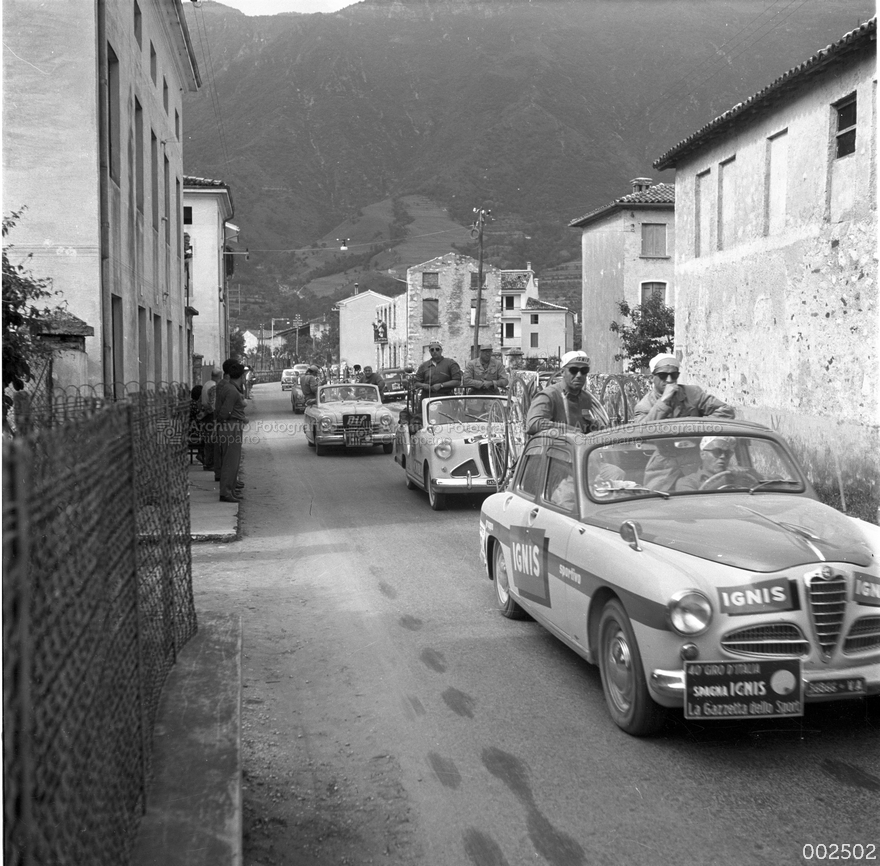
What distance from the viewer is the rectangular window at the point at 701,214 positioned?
22.2 meters

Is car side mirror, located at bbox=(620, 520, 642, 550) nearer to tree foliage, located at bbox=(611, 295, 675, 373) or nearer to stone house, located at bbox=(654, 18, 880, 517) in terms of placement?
stone house, located at bbox=(654, 18, 880, 517)

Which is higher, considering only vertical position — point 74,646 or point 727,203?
point 727,203

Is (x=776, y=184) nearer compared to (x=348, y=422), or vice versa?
(x=776, y=184)

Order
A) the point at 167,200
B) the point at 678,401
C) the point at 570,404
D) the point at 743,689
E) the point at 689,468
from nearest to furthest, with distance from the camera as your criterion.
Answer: the point at 743,689 → the point at 689,468 → the point at 678,401 → the point at 570,404 → the point at 167,200

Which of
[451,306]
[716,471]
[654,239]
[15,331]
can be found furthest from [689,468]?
[451,306]

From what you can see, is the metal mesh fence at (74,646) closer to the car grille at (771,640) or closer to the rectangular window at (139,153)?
the car grille at (771,640)

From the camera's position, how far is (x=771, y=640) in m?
4.60

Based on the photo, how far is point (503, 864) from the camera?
3.71m

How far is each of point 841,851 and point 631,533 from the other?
187 cm

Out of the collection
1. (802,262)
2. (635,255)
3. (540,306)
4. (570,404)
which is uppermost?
(540,306)

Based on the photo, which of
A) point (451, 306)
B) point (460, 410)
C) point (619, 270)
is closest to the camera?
point (460, 410)

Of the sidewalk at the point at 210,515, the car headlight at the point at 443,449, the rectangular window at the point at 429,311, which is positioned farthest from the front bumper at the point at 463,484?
the rectangular window at the point at 429,311

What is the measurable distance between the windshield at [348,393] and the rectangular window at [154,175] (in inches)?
210

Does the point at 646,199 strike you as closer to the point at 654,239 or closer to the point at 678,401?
the point at 654,239
